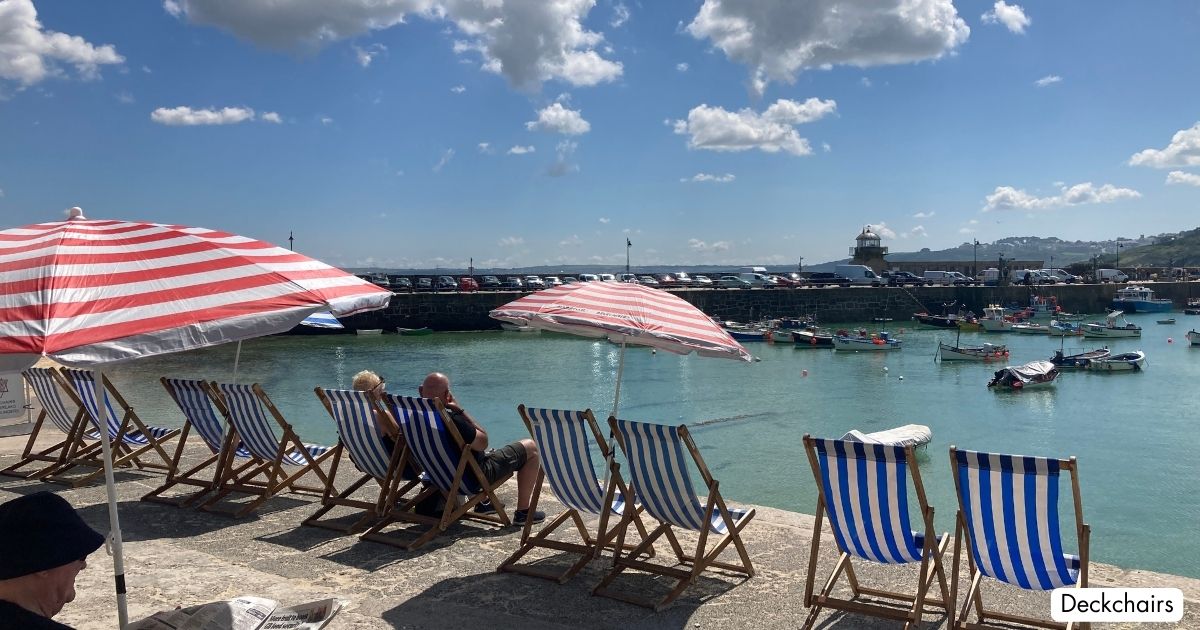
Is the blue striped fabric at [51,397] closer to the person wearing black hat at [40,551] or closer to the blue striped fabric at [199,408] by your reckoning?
the blue striped fabric at [199,408]

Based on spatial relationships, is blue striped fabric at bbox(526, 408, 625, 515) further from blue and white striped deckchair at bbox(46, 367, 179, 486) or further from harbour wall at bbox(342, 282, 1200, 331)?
harbour wall at bbox(342, 282, 1200, 331)

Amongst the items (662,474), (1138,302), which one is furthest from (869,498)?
(1138,302)

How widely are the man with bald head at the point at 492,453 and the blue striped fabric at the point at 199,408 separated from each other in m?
1.59

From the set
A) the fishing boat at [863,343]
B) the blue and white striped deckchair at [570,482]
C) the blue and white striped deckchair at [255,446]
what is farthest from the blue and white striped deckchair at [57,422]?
the fishing boat at [863,343]

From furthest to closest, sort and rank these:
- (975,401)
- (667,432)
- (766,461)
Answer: (975,401), (766,461), (667,432)

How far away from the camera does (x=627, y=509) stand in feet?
14.9

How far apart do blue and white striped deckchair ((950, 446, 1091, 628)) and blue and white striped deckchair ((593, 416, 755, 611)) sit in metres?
1.10

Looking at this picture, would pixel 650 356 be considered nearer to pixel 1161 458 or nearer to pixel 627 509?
pixel 1161 458

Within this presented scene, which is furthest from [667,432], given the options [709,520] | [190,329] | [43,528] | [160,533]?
[160,533]

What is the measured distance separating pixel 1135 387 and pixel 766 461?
2101 centimetres

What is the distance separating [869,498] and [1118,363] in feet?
118

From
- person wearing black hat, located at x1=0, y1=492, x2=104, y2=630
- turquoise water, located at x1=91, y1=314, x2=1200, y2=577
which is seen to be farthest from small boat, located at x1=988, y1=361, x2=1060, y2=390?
person wearing black hat, located at x1=0, y1=492, x2=104, y2=630

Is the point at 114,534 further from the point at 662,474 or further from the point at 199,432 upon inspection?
the point at 199,432

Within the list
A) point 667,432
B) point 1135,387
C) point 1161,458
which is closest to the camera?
point 667,432
